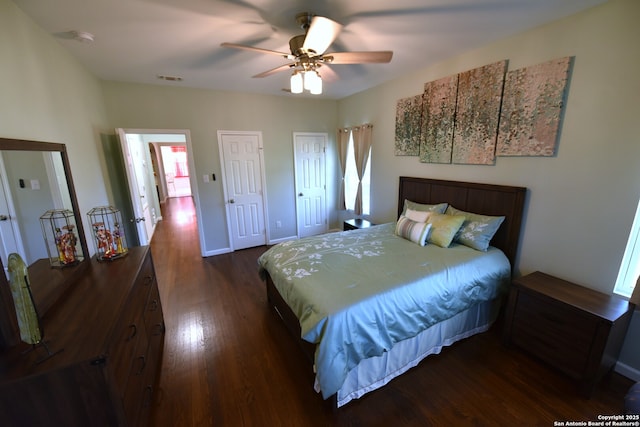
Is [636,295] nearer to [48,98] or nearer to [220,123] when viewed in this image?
[48,98]

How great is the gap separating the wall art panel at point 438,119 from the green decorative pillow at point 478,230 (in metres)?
0.77

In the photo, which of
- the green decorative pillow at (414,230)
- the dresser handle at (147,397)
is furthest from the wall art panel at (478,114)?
the dresser handle at (147,397)

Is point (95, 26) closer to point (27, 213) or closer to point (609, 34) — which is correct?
point (27, 213)

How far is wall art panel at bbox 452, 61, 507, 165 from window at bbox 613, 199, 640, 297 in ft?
3.52

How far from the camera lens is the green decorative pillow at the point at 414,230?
254 centimetres

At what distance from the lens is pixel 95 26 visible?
1904 mm

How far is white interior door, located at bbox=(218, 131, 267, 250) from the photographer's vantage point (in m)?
4.05

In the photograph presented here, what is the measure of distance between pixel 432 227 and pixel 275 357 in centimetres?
192

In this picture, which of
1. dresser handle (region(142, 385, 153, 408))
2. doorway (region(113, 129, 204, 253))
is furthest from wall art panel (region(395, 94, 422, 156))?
dresser handle (region(142, 385, 153, 408))

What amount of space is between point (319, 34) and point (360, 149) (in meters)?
2.66

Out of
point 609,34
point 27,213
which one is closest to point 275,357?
point 27,213

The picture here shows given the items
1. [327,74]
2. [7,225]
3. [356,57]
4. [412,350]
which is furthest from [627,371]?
[7,225]

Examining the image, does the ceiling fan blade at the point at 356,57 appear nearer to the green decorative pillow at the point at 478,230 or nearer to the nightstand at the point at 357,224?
the green decorative pillow at the point at 478,230

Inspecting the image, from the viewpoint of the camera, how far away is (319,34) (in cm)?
159
